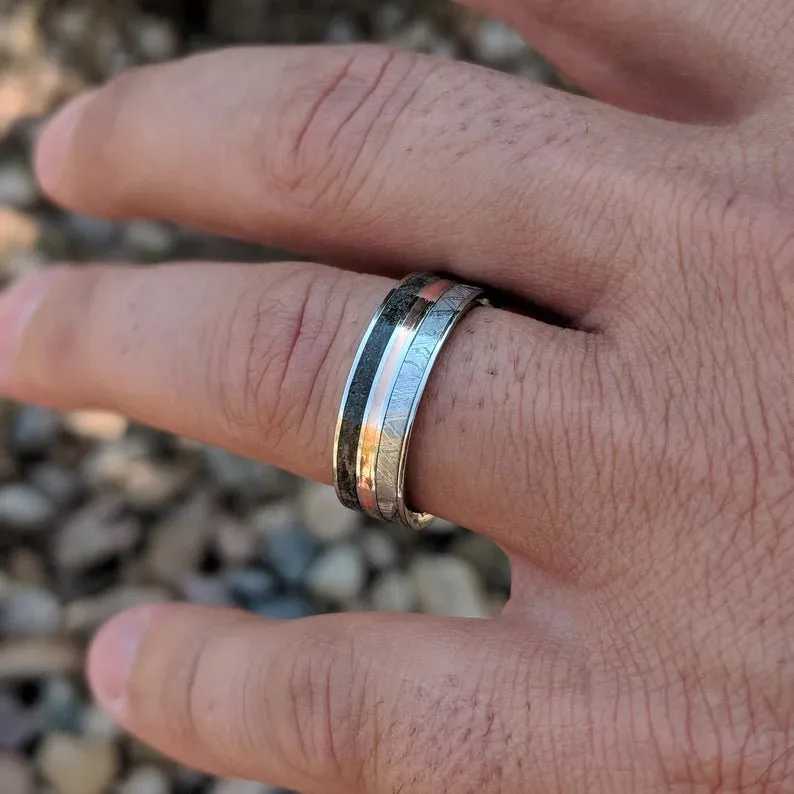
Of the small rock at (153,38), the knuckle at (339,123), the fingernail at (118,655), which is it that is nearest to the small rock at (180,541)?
the fingernail at (118,655)

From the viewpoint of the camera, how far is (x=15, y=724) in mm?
1115

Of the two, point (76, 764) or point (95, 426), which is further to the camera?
point (95, 426)

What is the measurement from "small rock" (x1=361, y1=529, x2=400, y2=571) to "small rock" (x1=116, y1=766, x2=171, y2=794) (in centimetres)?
39

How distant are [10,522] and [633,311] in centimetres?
94

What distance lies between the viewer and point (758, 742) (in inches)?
23.7

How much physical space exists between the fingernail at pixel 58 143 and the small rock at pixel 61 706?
63cm

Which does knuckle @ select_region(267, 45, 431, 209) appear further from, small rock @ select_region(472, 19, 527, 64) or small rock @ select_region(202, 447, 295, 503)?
small rock @ select_region(472, 19, 527, 64)

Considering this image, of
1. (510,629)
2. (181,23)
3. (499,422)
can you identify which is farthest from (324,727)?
(181,23)

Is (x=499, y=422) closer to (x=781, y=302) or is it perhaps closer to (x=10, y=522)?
(x=781, y=302)

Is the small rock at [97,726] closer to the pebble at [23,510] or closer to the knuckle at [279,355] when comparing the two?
the pebble at [23,510]

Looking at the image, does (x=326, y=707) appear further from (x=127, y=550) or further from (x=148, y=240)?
(x=148, y=240)

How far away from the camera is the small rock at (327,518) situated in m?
1.28

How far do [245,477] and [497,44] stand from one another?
3.33 ft

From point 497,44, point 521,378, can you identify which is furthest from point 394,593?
point 497,44
